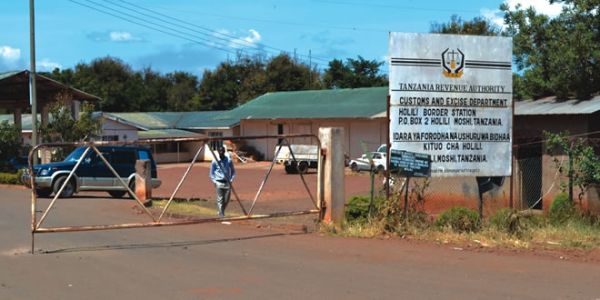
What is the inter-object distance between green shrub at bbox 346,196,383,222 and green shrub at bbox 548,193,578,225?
366cm

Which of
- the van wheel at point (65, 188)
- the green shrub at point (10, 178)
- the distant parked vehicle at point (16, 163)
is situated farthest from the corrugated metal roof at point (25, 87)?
the van wheel at point (65, 188)

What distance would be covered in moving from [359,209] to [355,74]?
5550cm

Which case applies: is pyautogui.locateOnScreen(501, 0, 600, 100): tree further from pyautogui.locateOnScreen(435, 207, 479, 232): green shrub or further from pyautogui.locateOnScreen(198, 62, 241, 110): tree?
pyautogui.locateOnScreen(198, 62, 241, 110): tree

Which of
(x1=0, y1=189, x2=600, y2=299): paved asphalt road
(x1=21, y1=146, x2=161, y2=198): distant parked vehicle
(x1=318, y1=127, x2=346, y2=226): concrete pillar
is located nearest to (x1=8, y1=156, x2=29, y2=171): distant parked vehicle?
(x1=21, y1=146, x2=161, y2=198): distant parked vehicle

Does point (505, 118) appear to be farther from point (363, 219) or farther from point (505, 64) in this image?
point (363, 219)

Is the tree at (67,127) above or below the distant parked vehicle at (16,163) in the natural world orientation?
above

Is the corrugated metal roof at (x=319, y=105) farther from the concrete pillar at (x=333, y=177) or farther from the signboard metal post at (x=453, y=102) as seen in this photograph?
the concrete pillar at (x=333, y=177)

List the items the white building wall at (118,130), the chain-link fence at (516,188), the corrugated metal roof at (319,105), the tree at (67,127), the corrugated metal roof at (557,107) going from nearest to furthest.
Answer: the chain-link fence at (516,188), the corrugated metal roof at (557,107), the tree at (67,127), the corrugated metal roof at (319,105), the white building wall at (118,130)

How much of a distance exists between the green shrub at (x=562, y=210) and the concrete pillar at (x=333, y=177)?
420 centimetres

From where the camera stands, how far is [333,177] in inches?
515

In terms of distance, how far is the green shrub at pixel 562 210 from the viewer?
45.2 ft

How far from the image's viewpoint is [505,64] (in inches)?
529

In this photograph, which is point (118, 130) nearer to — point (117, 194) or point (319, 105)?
point (319, 105)

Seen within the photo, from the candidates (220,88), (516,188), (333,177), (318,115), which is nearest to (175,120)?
(220,88)
